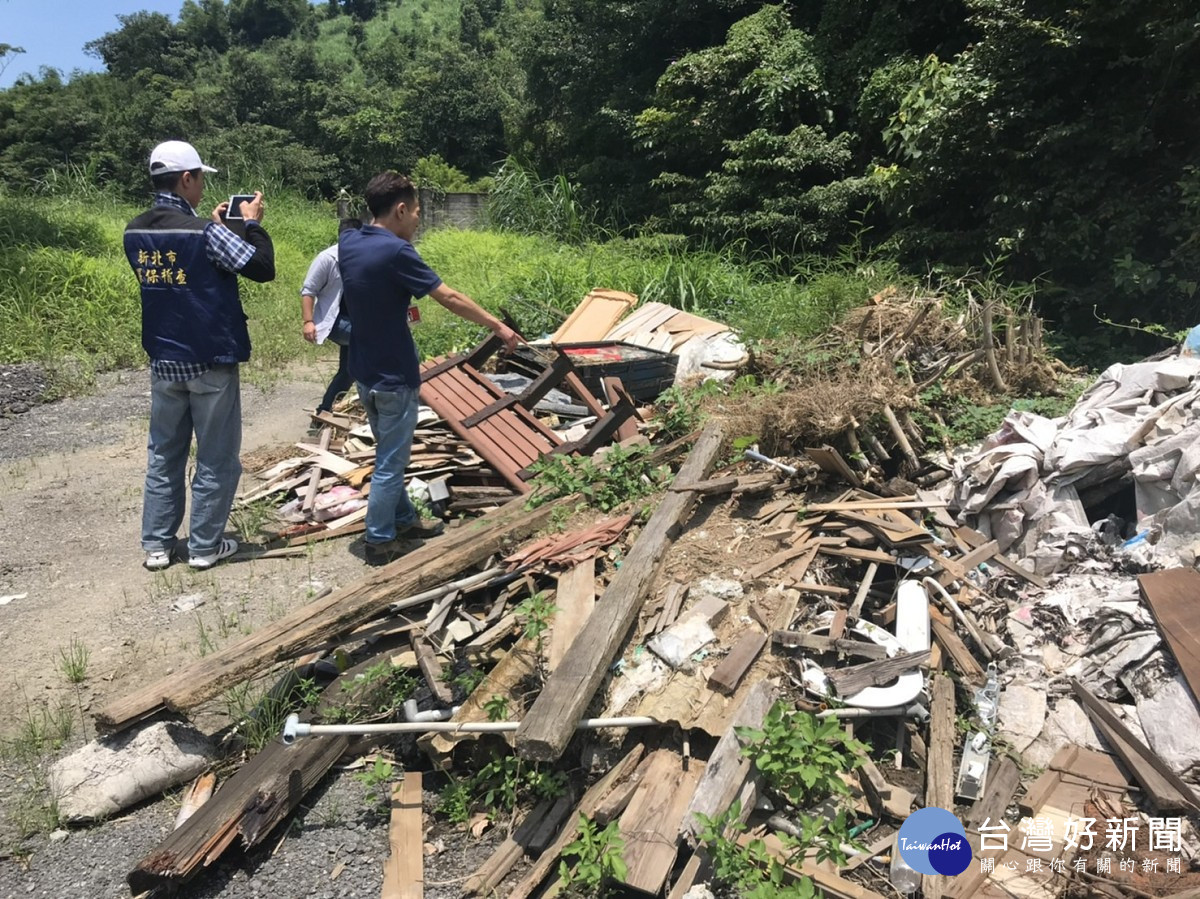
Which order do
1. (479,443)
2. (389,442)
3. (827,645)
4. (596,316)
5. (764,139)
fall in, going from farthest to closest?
(764,139), (596,316), (479,443), (389,442), (827,645)

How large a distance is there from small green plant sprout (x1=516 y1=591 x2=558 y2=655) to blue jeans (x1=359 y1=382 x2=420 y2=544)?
1377mm

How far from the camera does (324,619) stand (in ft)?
12.2

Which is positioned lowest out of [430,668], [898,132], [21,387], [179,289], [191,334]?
[21,387]

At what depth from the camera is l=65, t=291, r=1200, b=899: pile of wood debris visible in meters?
2.90

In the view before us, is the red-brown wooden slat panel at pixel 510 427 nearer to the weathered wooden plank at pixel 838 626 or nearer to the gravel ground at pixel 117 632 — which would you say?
the gravel ground at pixel 117 632

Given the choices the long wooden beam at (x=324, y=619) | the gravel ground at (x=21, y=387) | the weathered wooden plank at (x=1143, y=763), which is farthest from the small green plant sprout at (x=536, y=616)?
the gravel ground at (x=21, y=387)

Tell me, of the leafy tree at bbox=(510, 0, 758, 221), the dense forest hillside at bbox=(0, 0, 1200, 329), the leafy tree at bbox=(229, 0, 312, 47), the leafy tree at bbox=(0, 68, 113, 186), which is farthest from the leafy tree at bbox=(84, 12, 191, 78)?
the leafy tree at bbox=(510, 0, 758, 221)

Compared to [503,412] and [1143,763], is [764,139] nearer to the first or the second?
[503,412]

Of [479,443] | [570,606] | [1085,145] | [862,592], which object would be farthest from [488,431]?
[1085,145]

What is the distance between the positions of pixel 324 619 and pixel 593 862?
66.9 inches

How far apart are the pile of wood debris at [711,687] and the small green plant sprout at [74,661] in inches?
35.0

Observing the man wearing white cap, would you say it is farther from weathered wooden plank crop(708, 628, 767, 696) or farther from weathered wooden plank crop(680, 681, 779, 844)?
weathered wooden plank crop(680, 681, 779, 844)

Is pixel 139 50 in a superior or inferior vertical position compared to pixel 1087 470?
superior

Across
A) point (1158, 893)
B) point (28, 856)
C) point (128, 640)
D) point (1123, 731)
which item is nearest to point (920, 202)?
point (1123, 731)
